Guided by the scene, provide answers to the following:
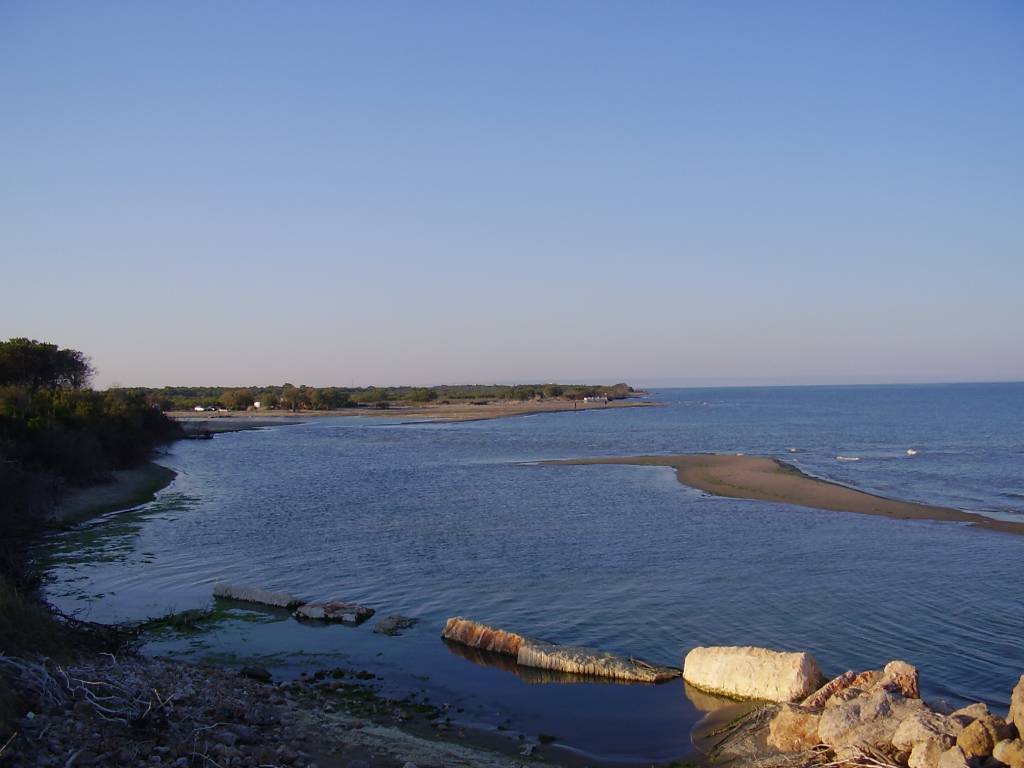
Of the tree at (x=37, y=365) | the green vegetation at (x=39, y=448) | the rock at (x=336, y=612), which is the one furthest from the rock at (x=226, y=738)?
the tree at (x=37, y=365)

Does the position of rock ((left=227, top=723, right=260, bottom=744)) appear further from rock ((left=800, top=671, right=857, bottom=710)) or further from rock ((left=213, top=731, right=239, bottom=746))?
rock ((left=800, top=671, right=857, bottom=710))

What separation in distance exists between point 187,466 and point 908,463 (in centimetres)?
4205

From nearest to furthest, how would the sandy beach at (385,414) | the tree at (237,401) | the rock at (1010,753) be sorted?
the rock at (1010,753) < the sandy beach at (385,414) < the tree at (237,401)

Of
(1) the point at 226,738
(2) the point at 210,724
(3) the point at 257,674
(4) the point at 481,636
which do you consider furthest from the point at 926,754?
(3) the point at 257,674

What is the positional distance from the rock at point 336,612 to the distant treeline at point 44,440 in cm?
519

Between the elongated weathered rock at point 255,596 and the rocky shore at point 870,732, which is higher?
the rocky shore at point 870,732

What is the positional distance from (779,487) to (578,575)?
1865cm

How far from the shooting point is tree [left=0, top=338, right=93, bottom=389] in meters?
55.7

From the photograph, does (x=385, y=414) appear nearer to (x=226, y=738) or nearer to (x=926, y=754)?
(x=226, y=738)

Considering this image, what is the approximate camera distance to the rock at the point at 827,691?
10.2m

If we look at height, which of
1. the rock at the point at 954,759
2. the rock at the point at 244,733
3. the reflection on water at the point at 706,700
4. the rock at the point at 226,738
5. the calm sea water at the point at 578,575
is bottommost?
the reflection on water at the point at 706,700

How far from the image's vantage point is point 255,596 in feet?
57.9

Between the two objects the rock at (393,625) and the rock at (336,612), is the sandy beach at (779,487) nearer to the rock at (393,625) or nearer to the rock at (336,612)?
the rock at (393,625)

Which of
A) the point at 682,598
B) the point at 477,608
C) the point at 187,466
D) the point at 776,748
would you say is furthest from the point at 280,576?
the point at 187,466
